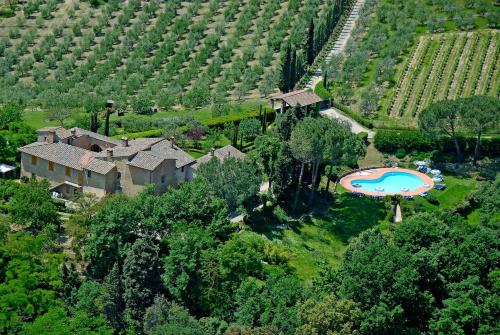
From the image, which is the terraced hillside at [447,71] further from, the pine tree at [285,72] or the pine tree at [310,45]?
the pine tree at [285,72]

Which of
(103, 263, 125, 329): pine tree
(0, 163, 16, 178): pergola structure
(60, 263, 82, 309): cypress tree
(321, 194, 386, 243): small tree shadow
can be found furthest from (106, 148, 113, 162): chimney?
(321, 194, 386, 243): small tree shadow

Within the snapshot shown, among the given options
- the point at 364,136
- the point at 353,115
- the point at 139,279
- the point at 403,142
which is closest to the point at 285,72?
the point at 353,115

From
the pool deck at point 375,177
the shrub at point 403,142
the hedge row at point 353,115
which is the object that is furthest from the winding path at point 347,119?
the pool deck at point 375,177

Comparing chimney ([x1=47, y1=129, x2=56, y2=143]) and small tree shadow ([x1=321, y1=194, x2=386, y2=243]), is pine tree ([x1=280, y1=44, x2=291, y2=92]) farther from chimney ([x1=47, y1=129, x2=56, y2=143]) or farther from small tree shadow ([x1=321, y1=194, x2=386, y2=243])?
chimney ([x1=47, y1=129, x2=56, y2=143])

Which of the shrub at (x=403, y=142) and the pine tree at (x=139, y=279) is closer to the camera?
the pine tree at (x=139, y=279)

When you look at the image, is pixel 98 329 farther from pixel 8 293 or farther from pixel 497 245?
pixel 497 245

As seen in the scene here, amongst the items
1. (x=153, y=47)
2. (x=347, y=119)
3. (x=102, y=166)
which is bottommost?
(x=153, y=47)

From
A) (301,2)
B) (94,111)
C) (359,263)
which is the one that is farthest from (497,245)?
(301,2)

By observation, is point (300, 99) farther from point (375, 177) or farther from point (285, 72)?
point (285, 72)
